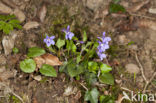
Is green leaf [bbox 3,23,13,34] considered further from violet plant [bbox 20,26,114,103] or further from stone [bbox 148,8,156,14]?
stone [bbox 148,8,156,14]

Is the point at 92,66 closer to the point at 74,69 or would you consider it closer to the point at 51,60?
the point at 74,69

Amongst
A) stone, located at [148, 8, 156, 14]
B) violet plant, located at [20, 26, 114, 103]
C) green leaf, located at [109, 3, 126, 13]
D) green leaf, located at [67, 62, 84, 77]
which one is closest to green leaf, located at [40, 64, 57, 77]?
violet plant, located at [20, 26, 114, 103]

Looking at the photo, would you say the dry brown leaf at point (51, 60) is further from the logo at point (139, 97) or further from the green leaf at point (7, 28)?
the logo at point (139, 97)

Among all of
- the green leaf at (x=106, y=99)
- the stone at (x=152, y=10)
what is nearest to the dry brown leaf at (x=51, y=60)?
the green leaf at (x=106, y=99)

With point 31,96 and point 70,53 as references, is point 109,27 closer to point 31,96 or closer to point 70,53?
point 70,53

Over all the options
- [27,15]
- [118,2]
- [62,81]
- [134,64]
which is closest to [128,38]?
[134,64]

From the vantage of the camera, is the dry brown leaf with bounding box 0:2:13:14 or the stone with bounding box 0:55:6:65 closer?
the stone with bounding box 0:55:6:65
